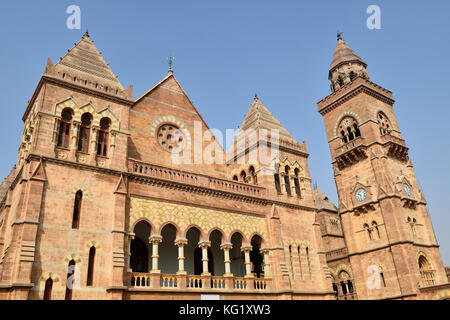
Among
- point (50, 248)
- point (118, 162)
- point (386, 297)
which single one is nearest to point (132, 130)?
point (118, 162)

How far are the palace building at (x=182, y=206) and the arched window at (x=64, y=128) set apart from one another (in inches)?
2.9

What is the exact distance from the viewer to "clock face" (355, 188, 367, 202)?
1216 inches

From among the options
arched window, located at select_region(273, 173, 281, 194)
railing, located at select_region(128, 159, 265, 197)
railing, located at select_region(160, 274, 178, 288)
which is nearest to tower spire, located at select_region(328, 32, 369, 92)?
arched window, located at select_region(273, 173, 281, 194)

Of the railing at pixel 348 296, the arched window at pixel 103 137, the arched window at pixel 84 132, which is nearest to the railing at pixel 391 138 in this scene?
the railing at pixel 348 296

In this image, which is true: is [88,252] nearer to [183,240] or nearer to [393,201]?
[183,240]

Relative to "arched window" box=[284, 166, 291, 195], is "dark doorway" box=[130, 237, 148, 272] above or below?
below

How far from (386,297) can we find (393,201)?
723 centimetres

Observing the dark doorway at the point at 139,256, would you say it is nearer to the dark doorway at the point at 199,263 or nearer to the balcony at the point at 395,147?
the dark doorway at the point at 199,263

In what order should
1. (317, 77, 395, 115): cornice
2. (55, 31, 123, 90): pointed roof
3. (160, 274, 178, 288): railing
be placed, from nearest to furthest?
(160, 274, 178, 288): railing → (55, 31, 123, 90): pointed roof → (317, 77, 395, 115): cornice

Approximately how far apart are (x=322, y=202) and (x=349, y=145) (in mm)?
14311

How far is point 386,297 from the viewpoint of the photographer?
27562 millimetres

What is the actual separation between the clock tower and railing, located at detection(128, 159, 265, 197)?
38.3 ft

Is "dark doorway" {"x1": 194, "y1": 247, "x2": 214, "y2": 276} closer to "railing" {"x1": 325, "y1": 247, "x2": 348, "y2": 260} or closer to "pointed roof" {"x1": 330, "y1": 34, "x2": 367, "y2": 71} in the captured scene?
"railing" {"x1": 325, "y1": 247, "x2": 348, "y2": 260}

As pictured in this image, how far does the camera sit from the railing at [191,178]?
19.3 metres
